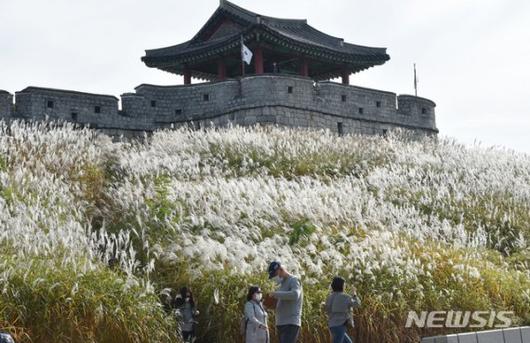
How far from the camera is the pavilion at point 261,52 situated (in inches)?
1117

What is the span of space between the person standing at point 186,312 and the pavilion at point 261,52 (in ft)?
64.9

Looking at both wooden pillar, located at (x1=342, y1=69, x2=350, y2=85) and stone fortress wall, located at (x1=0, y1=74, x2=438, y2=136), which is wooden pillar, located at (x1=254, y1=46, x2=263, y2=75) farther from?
wooden pillar, located at (x1=342, y1=69, x2=350, y2=85)

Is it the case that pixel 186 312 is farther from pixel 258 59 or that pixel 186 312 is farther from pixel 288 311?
pixel 258 59

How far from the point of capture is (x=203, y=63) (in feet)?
101

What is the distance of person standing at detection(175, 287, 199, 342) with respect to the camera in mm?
8188

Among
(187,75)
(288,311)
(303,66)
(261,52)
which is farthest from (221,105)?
(288,311)

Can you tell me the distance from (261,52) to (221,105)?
13.3 ft

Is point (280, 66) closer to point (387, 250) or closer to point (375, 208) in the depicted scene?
point (375, 208)

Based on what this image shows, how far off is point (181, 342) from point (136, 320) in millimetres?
607

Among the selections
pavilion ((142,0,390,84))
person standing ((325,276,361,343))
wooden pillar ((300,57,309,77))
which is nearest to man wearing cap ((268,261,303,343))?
person standing ((325,276,361,343))

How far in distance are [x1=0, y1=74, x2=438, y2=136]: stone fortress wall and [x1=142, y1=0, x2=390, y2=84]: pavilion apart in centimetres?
258

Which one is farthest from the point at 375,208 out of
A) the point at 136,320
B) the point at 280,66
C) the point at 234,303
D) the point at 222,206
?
the point at 280,66

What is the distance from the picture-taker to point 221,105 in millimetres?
25453

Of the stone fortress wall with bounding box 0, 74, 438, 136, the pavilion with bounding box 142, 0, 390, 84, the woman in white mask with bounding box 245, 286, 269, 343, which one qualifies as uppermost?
the pavilion with bounding box 142, 0, 390, 84
